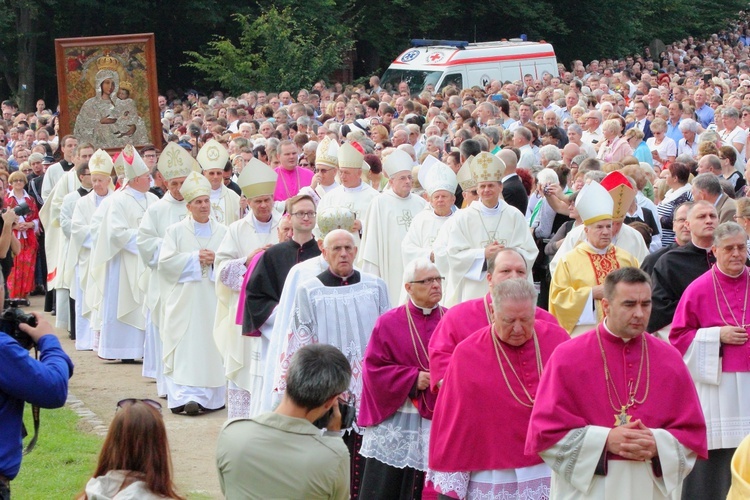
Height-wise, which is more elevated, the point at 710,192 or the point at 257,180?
the point at 257,180

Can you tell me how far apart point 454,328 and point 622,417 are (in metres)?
1.14

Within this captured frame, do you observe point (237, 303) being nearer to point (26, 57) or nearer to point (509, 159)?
point (509, 159)

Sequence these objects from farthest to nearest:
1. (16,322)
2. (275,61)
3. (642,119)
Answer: (275,61)
(642,119)
(16,322)

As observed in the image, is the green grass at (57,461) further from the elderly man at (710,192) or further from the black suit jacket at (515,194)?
the elderly man at (710,192)

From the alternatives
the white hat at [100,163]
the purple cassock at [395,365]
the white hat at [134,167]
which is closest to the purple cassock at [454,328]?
the purple cassock at [395,365]

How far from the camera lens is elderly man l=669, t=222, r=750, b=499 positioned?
7.12 m

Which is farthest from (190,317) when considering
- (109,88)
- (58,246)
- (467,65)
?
(467,65)

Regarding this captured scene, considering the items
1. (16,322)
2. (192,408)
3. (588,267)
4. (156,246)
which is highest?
(16,322)

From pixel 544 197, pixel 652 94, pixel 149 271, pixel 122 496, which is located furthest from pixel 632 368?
pixel 652 94

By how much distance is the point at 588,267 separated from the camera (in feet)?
26.3

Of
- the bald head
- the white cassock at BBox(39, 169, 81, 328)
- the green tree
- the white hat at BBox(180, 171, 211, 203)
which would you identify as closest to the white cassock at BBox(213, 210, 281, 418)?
the white hat at BBox(180, 171, 211, 203)

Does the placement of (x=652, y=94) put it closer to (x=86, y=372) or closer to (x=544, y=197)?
(x=544, y=197)

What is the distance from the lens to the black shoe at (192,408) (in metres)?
10.9

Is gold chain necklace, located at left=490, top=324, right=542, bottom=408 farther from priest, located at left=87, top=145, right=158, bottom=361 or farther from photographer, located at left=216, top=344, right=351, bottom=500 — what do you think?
priest, located at left=87, top=145, right=158, bottom=361
